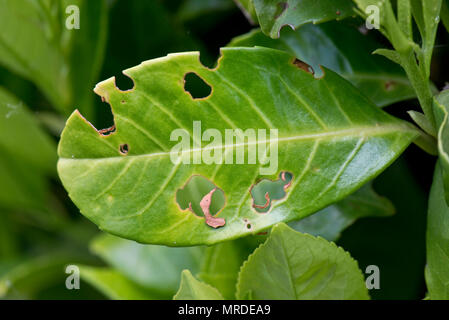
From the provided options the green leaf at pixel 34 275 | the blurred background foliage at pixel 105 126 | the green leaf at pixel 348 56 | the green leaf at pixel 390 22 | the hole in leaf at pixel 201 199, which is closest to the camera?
the green leaf at pixel 390 22

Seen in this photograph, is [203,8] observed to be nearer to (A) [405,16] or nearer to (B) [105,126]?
(B) [105,126]

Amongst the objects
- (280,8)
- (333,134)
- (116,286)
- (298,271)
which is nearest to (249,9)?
(280,8)

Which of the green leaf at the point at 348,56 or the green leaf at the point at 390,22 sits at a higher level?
the green leaf at the point at 348,56

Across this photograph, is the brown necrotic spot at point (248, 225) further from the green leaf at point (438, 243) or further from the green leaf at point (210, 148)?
the green leaf at point (438, 243)

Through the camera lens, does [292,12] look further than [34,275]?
No

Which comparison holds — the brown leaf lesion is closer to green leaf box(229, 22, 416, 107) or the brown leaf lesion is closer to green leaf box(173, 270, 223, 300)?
green leaf box(173, 270, 223, 300)

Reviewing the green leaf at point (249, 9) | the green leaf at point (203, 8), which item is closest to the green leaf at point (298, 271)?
the green leaf at point (249, 9)

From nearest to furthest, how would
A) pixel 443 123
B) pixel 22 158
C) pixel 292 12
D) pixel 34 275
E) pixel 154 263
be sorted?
pixel 443 123, pixel 292 12, pixel 154 263, pixel 34 275, pixel 22 158
